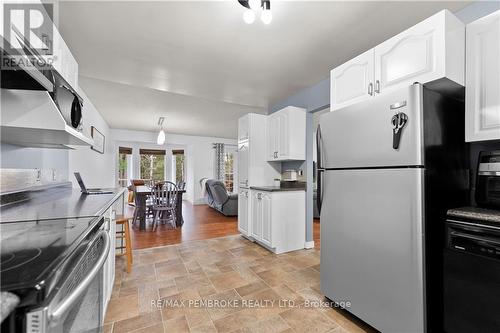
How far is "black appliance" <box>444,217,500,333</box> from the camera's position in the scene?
107 cm

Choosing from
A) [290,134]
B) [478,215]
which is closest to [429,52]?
[478,215]

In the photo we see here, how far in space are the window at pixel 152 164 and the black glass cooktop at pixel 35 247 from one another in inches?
289

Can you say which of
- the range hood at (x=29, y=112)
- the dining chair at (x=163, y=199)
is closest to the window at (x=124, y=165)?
the dining chair at (x=163, y=199)

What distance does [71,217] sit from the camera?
1065mm

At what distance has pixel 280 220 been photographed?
9.67ft

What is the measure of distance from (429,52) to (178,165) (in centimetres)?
800

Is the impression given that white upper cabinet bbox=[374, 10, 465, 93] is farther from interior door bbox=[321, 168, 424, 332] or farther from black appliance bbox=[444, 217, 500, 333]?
black appliance bbox=[444, 217, 500, 333]

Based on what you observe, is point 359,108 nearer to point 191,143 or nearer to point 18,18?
point 18,18

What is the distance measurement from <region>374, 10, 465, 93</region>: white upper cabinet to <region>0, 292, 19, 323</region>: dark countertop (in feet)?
→ 6.43

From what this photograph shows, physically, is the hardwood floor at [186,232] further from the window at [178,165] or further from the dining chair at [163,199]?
the window at [178,165]

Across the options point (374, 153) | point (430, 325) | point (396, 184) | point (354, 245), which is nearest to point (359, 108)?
point (374, 153)

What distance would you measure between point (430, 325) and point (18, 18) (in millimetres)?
2727

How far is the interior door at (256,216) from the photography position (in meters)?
3.12

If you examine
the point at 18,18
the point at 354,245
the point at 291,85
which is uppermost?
the point at 291,85
